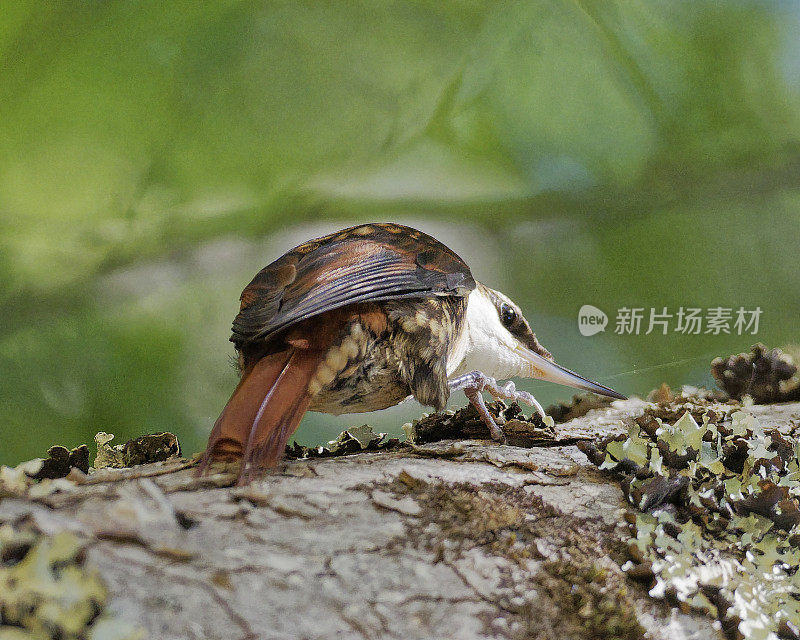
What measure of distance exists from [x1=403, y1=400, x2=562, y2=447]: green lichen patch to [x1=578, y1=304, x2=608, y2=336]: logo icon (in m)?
0.50

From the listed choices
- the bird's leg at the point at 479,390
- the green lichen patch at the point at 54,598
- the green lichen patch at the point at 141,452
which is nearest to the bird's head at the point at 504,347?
the bird's leg at the point at 479,390

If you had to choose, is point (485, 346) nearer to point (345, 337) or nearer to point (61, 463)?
point (345, 337)

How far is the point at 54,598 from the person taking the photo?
564 millimetres

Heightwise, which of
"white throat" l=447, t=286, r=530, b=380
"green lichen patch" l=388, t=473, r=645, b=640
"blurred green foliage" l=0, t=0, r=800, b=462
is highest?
"blurred green foliage" l=0, t=0, r=800, b=462

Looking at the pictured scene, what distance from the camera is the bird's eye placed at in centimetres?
147

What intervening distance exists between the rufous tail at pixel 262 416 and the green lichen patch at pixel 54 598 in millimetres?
257

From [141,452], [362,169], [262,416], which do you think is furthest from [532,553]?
[362,169]

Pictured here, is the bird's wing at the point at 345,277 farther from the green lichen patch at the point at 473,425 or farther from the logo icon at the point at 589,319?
the logo icon at the point at 589,319

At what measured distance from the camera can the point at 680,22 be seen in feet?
5.26

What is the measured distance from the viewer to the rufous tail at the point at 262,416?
2.84 ft

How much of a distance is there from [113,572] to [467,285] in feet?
2.48

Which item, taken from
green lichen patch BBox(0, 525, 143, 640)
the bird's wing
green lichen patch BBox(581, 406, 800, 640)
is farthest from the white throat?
green lichen patch BBox(0, 525, 143, 640)

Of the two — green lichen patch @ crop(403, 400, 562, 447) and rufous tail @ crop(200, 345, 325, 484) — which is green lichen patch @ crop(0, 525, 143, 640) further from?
green lichen patch @ crop(403, 400, 562, 447)

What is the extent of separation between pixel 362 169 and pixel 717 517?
1.00 metres
